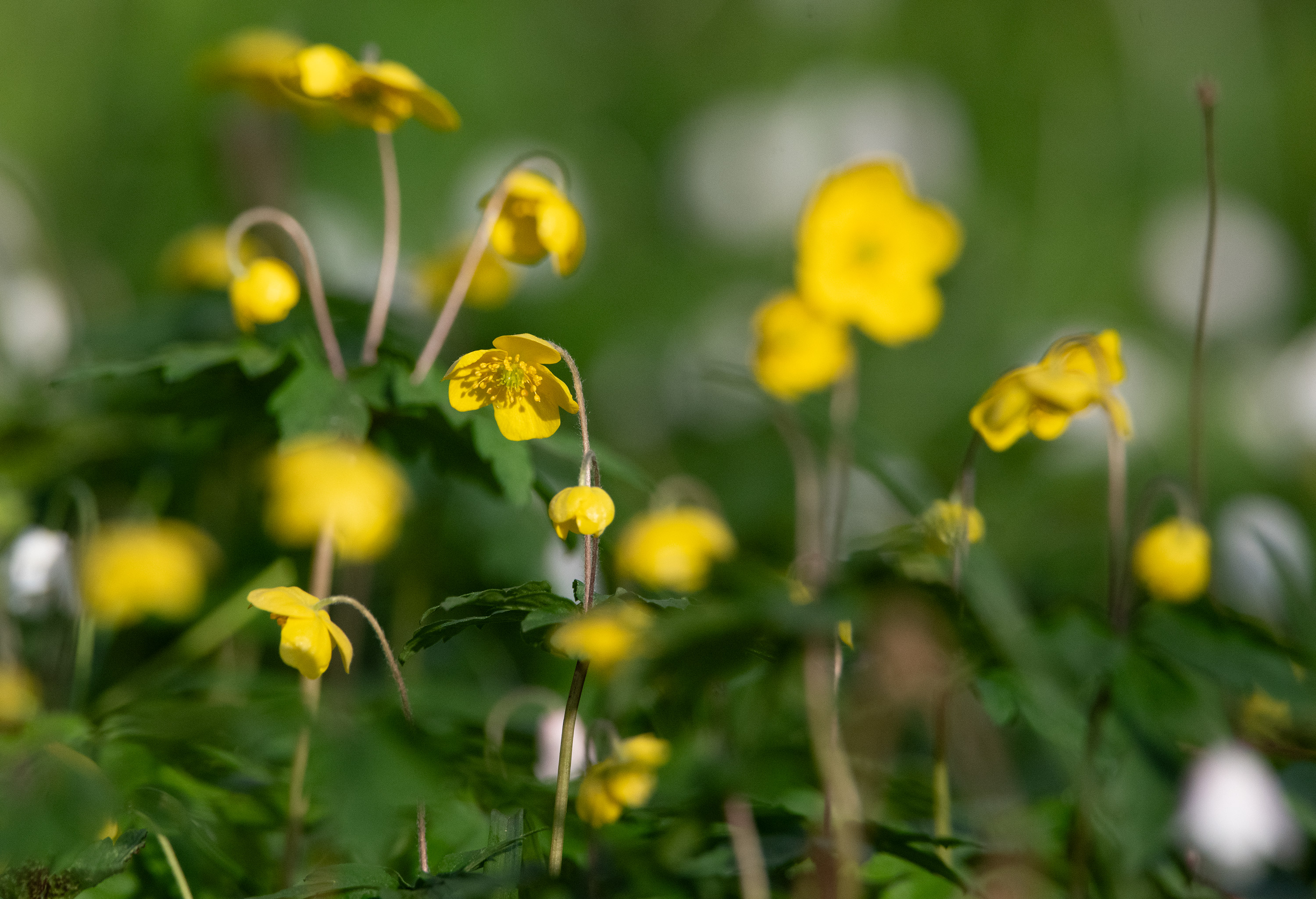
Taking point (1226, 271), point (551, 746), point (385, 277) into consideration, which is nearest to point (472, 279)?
point (385, 277)

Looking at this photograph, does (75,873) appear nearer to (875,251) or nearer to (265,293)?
(265,293)

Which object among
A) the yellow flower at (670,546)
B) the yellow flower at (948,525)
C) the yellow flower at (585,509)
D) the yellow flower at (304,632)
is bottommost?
the yellow flower at (670,546)

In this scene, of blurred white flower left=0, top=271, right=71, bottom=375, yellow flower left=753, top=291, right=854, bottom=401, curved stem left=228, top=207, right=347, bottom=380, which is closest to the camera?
yellow flower left=753, top=291, right=854, bottom=401

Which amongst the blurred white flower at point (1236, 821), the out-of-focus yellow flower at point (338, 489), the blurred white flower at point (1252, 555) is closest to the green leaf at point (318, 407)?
the out-of-focus yellow flower at point (338, 489)

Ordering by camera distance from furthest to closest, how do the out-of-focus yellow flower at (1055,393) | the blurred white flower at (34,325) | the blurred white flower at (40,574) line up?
the blurred white flower at (34,325)
the blurred white flower at (40,574)
the out-of-focus yellow flower at (1055,393)

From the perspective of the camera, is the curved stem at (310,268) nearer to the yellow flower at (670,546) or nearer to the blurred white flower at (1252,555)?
the yellow flower at (670,546)

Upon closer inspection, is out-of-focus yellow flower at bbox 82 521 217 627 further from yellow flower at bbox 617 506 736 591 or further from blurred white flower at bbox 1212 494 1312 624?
blurred white flower at bbox 1212 494 1312 624

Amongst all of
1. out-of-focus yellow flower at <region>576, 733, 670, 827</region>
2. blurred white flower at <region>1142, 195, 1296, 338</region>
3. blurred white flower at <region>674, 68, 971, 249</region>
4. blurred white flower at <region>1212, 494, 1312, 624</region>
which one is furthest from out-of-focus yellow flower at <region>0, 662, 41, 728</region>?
blurred white flower at <region>1142, 195, 1296, 338</region>
